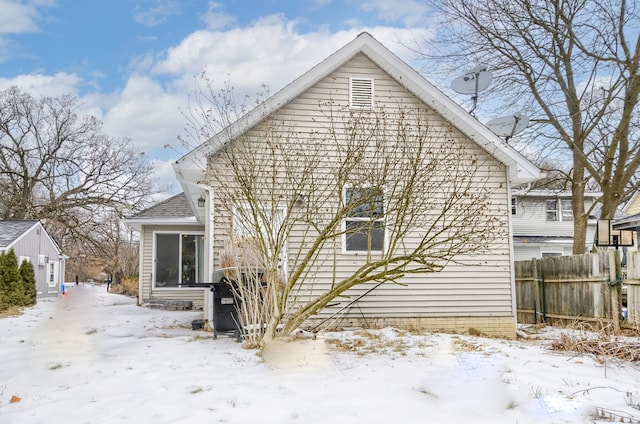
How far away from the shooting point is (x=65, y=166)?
30.8 meters

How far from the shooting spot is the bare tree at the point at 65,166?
96.8 feet

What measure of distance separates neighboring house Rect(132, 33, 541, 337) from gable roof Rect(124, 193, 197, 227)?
672 centimetres

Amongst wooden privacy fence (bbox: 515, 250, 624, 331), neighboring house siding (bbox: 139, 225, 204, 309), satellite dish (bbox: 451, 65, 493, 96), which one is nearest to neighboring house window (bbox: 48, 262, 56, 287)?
neighboring house siding (bbox: 139, 225, 204, 309)

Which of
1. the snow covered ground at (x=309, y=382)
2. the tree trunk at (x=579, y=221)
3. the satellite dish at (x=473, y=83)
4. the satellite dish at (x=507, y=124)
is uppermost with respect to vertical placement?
the satellite dish at (x=473, y=83)

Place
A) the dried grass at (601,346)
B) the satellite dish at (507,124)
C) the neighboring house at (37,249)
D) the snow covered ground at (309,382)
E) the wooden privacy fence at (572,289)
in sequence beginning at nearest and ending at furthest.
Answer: the snow covered ground at (309,382), the dried grass at (601,346), the wooden privacy fence at (572,289), the satellite dish at (507,124), the neighboring house at (37,249)

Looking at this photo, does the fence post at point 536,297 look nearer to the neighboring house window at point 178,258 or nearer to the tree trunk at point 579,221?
the tree trunk at point 579,221

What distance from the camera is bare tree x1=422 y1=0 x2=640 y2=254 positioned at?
47.4ft

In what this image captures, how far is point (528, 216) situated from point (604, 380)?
20.9m

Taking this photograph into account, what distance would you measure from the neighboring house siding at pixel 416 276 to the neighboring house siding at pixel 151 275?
8192 millimetres

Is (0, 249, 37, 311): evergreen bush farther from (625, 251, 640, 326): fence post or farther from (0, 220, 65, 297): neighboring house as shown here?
(625, 251, 640, 326): fence post

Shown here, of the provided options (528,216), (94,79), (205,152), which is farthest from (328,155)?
(528,216)

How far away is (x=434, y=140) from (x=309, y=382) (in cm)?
594

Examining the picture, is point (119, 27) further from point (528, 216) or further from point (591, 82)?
point (528, 216)

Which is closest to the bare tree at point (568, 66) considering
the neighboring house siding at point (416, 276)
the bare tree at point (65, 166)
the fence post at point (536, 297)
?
the fence post at point (536, 297)
